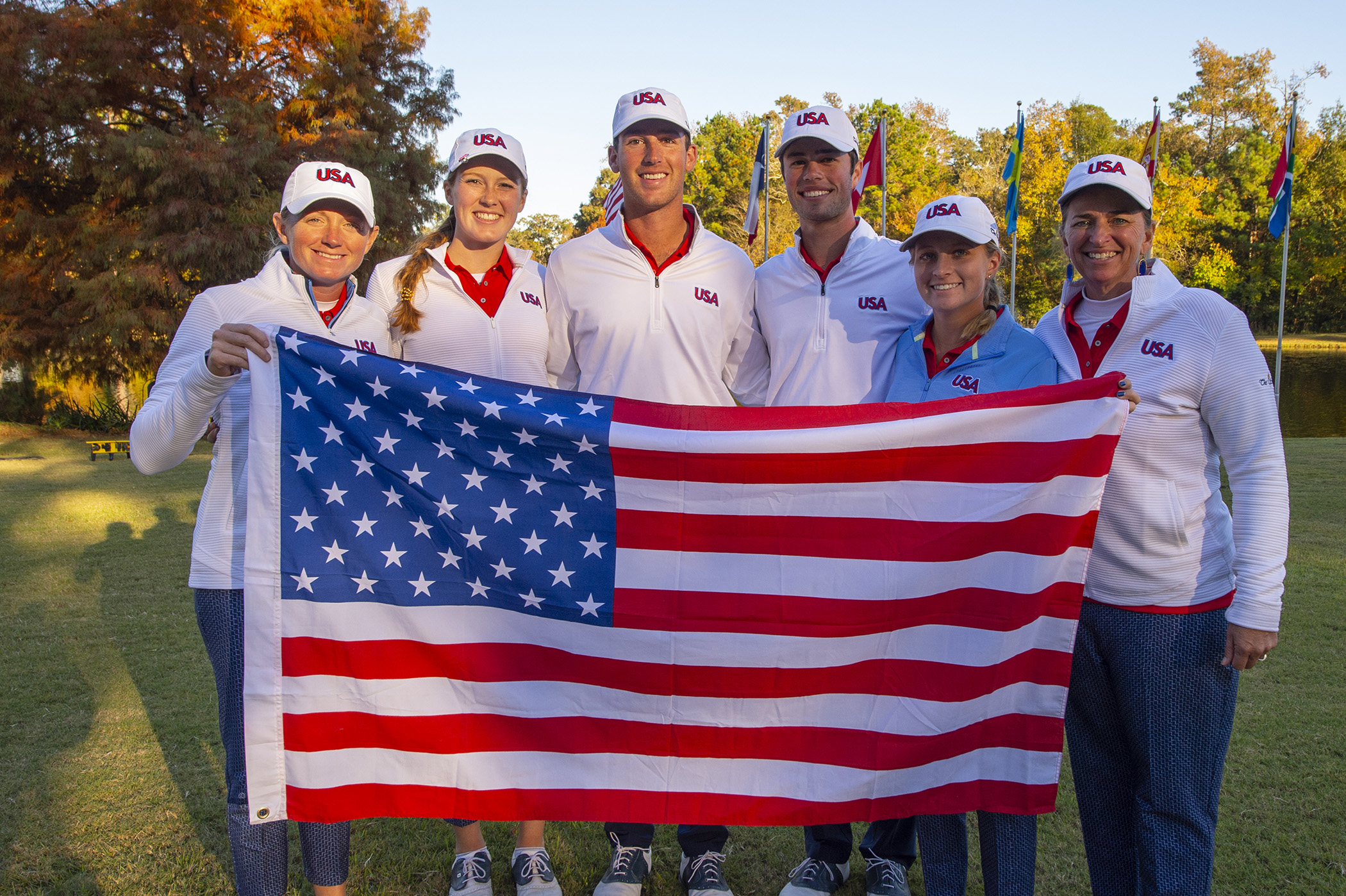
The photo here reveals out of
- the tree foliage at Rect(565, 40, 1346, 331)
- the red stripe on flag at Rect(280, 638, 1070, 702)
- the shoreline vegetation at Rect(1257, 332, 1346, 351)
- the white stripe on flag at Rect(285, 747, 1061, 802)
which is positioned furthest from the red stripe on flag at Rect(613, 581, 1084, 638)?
the shoreline vegetation at Rect(1257, 332, 1346, 351)

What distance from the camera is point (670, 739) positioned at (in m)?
2.99

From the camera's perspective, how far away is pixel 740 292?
12.8ft

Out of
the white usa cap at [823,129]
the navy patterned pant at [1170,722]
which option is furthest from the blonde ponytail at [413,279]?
the navy patterned pant at [1170,722]

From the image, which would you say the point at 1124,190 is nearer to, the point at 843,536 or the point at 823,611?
the point at 843,536

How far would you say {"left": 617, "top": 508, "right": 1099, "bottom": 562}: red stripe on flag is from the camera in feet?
9.40

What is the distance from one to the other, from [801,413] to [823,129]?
140 centimetres

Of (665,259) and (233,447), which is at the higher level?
(665,259)

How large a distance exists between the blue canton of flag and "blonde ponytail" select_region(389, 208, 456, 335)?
0.53 metres

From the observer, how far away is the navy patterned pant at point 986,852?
290 centimetres

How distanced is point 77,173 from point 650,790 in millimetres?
23693

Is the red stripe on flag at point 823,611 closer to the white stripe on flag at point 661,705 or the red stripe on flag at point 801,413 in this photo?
the white stripe on flag at point 661,705

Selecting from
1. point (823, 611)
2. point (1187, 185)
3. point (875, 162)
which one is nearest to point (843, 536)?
point (823, 611)

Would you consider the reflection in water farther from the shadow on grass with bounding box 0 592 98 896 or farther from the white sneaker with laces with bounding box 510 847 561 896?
the shadow on grass with bounding box 0 592 98 896

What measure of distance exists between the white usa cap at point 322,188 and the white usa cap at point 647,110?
1.13 meters
